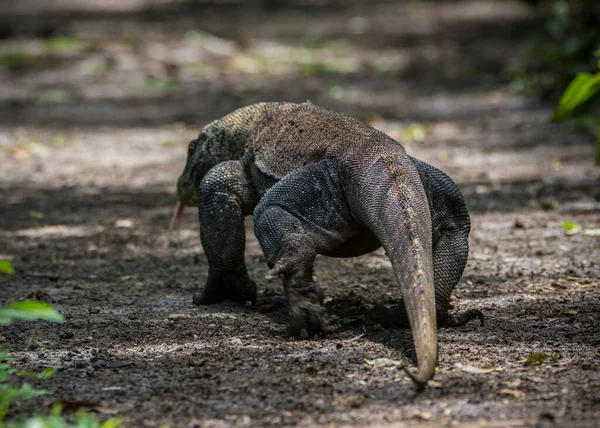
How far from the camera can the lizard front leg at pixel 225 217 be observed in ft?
14.8

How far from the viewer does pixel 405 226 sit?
3.59 meters

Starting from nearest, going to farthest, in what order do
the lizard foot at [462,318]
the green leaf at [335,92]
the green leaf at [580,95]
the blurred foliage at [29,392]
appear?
the blurred foliage at [29,392] → the lizard foot at [462,318] → the green leaf at [580,95] → the green leaf at [335,92]

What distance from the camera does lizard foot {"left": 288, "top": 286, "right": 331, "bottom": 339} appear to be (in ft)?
12.7

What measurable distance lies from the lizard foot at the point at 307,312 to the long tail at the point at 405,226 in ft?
1.30

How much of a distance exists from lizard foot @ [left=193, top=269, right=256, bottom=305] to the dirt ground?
0.08 m

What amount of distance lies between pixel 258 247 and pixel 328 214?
219cm

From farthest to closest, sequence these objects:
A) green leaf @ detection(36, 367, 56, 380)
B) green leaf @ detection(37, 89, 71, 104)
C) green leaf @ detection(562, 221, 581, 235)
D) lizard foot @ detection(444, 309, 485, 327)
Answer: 1. green leaf @ detection(37, 89, 71, 104)
2. green leaf @ detection(562, 221, 581, 235)
3. lizard foot @ detection(444, 309, 485, 327)
4. green leaf @ detection(36, 367, 56, 380)

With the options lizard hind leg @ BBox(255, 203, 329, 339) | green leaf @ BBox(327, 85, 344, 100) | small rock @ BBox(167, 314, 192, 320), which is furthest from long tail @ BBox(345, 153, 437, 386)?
green leaf @ BBox(327, 85, 344, 100)

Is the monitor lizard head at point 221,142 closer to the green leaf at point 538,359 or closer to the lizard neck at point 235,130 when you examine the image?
the lizard neck at point 235,130

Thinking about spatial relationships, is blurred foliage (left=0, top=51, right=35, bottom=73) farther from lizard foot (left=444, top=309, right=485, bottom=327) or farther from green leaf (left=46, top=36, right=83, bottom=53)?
lizard foot (left=444, top=309, right=485, bottom=327)

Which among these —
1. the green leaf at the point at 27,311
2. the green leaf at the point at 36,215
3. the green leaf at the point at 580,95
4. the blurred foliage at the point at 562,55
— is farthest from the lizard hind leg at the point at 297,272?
the blurred foliage at the point at 562,55

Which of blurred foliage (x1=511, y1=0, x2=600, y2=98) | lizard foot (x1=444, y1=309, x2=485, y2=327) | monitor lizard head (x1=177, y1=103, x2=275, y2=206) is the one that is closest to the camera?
lizard foot (x1=444, y1=309, x2=485, y2=327)

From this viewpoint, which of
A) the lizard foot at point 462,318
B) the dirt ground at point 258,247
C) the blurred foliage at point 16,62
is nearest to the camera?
the dirt ground at point 258,247

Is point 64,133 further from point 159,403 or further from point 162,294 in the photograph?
point 159,403
